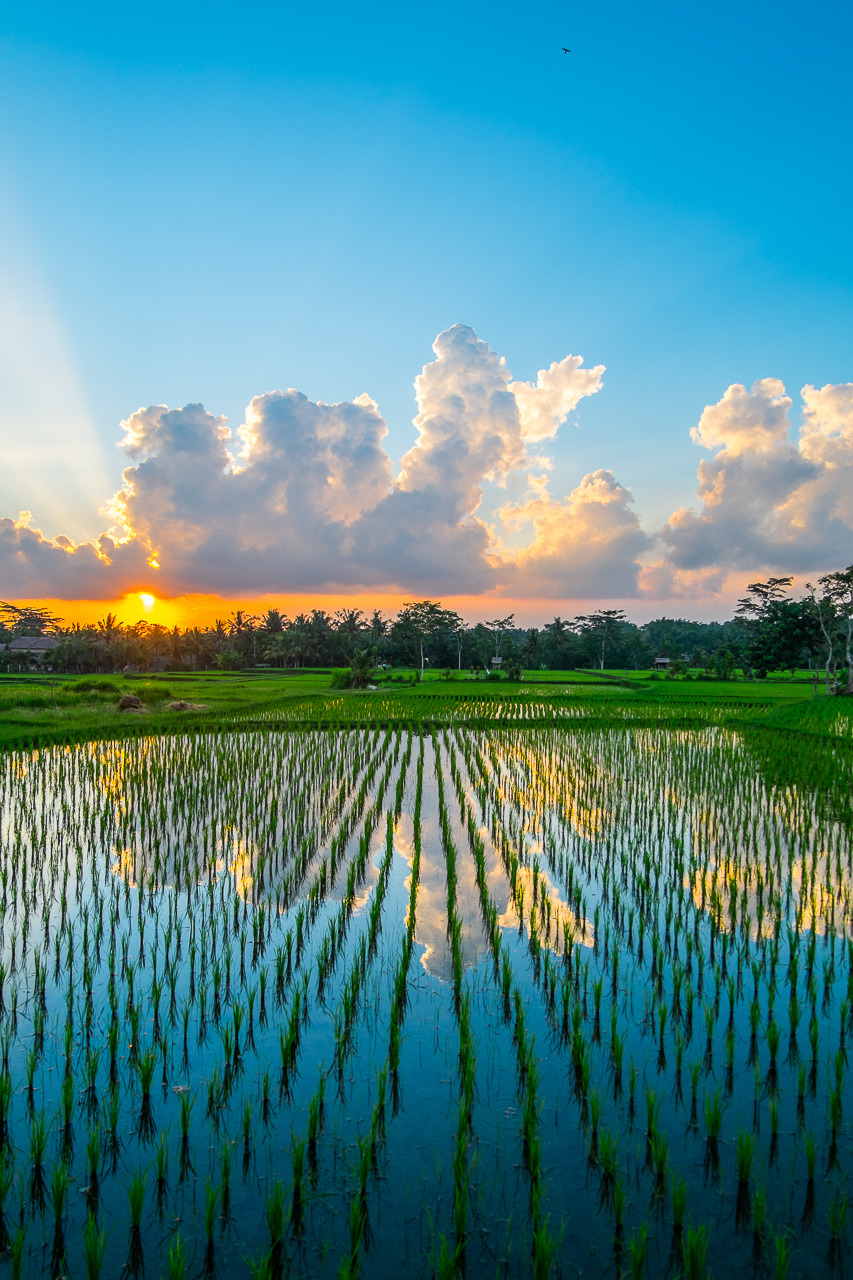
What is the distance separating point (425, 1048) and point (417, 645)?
4588 centimetres

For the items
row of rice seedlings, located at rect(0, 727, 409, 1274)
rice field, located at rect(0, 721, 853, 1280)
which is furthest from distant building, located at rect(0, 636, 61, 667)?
row of rice seedlings, located at rect(0, 727, 409, 1274)

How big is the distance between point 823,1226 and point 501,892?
341cm

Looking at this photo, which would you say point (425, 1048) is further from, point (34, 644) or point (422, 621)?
point (34, 644)

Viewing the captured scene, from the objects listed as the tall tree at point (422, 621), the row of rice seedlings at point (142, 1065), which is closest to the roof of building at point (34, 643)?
the tall tree at point (422, 621)

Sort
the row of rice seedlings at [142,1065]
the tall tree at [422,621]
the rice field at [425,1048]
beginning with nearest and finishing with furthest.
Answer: the rice field at [425,1048]
the row of rice seedlings at [142,1065]
the tall tree at [422,621]

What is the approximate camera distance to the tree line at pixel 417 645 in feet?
108

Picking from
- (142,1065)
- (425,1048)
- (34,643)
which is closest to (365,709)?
(425,1048)

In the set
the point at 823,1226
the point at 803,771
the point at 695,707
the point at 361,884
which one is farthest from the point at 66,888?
the point at 695,707

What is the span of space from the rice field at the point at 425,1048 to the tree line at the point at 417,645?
85.0 feet

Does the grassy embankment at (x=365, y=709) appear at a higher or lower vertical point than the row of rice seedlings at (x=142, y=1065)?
higher

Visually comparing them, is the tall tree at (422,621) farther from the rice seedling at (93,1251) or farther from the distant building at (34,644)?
the rice seedling at (93,1251)

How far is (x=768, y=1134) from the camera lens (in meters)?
2.87

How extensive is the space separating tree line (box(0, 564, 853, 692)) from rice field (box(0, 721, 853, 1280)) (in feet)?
85.0

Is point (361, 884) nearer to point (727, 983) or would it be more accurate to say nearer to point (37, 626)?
point (727, 983)
